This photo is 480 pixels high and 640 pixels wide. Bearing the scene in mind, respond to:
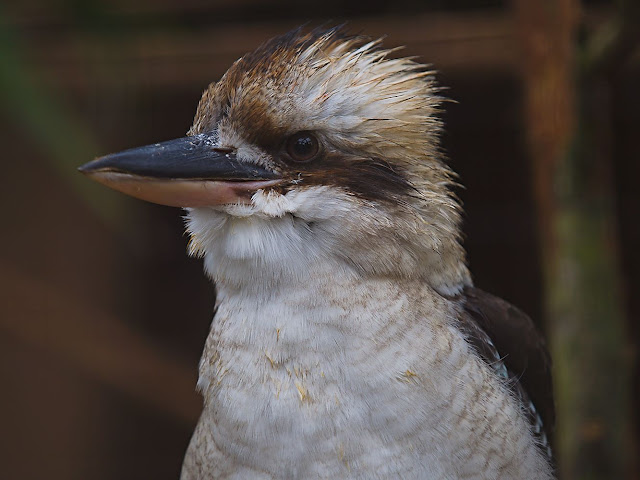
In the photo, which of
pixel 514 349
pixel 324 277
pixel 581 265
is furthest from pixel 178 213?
pixel 324 277

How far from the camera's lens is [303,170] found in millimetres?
1489

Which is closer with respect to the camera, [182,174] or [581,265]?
[182,174]

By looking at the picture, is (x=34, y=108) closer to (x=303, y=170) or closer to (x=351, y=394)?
(x=303, y=170)

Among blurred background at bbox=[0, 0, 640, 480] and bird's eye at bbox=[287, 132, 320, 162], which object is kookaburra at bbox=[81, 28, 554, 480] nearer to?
bird's eye at bbox=[287, 132, 320, 162]

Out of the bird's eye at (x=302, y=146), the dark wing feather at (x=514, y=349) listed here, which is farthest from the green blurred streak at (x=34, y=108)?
the dark wing feather at (x=514, y=349)

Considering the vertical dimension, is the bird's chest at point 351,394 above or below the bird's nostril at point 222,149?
below

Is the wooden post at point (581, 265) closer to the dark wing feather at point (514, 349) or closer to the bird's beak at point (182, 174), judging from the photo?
the dark wing feather at point (514, 349)

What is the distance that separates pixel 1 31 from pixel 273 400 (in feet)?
3.45

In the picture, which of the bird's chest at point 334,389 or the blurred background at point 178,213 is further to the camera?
the blurred background at point 178,213

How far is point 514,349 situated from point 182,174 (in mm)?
776

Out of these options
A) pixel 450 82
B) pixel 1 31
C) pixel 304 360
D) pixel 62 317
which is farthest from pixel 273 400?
pixel 62 317

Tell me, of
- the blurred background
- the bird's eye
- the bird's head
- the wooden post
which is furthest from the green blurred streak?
the wooden post

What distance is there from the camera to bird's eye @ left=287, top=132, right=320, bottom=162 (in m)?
1.50

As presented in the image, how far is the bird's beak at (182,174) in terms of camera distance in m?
1.42
